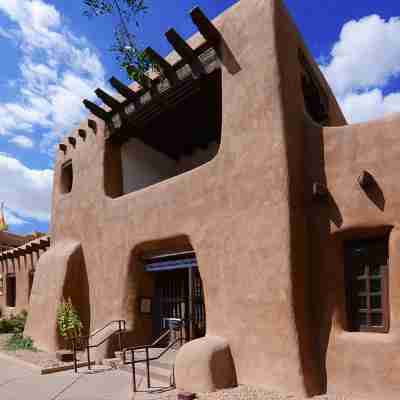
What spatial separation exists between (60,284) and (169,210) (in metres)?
5.51

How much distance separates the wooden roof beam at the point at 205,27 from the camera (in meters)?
9.12

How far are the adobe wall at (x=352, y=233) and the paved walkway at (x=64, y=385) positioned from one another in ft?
12.7

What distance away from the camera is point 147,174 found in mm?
14648

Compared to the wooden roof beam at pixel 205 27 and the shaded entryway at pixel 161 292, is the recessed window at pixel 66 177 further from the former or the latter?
the wooden roof beam at pixel 205 27

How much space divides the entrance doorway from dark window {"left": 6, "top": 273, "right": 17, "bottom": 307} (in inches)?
569

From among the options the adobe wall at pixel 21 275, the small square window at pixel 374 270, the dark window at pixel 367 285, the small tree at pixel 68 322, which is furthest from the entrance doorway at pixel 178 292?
the adobe wall at pixel 21 275

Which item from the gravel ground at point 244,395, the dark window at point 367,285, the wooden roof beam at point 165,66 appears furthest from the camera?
the wooden roof beam at point 165,66

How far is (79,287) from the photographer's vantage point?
1346 cm

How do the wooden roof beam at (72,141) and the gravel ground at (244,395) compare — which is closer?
the gravel ground at (244,395)

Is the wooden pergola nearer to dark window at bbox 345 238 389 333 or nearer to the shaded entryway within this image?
the shaded entryway

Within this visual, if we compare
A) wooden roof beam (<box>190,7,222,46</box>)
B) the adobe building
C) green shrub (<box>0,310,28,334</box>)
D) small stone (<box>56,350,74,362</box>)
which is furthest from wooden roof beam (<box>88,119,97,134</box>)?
green shrub (<box>0,310,28,334</box>)

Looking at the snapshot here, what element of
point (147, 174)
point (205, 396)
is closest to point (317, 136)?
point (205, 396)

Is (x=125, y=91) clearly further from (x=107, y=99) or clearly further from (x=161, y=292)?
(x=161, y=292)

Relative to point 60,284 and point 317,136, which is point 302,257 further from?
point 60,284
